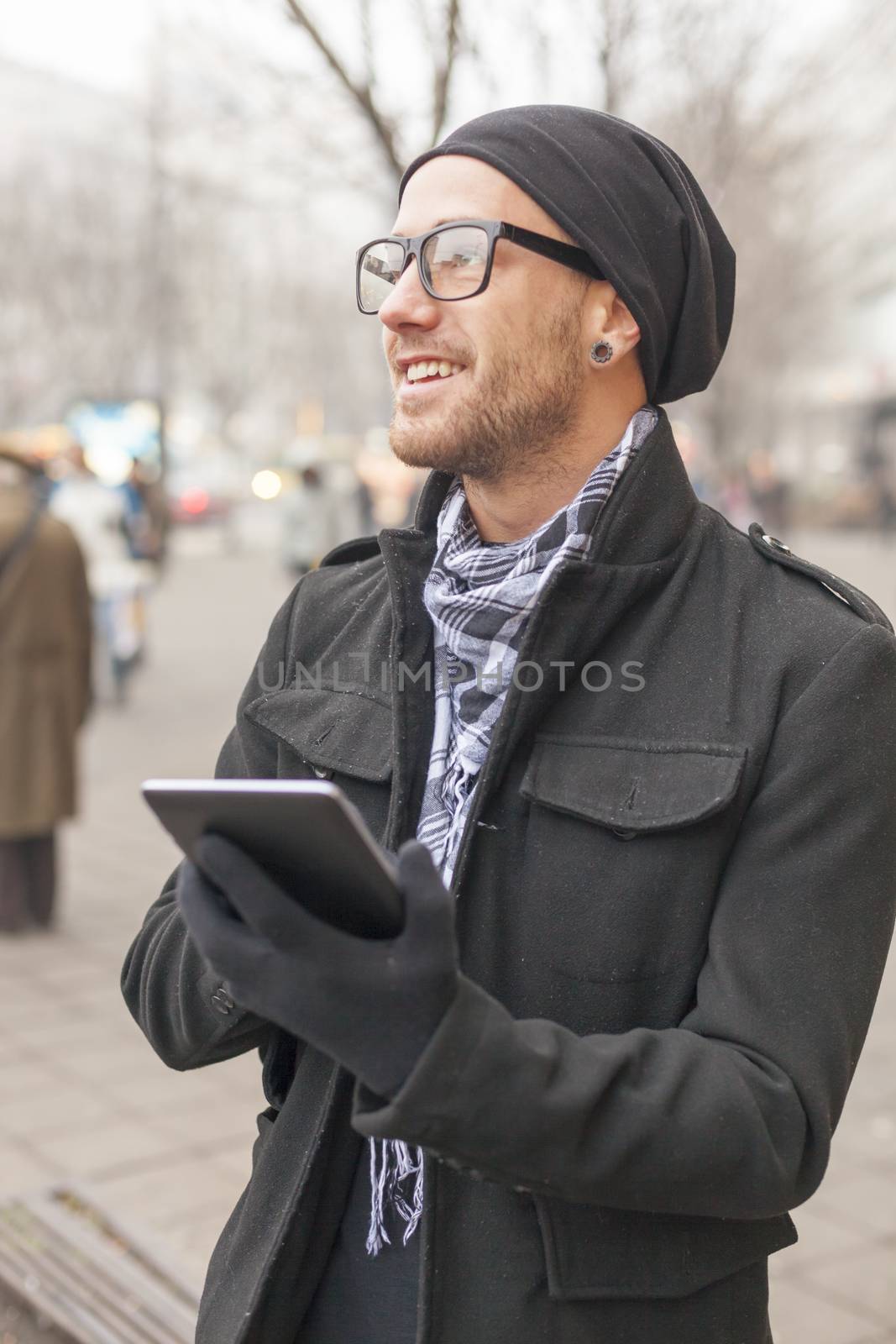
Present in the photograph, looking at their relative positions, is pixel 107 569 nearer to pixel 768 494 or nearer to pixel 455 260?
pixel 455 260

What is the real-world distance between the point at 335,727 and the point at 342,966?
1.77 ft

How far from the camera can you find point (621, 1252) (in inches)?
64.3

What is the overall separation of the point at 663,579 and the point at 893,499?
30437 millimetres

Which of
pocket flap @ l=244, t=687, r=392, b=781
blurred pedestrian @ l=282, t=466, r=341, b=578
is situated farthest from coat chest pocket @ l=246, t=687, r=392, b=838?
blurred pedestrian @ l=282, t=466, r=341, b=578

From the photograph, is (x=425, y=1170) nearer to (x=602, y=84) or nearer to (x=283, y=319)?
(x=602, y=84)

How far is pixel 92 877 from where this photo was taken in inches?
301

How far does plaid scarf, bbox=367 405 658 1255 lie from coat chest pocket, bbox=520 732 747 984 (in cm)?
11

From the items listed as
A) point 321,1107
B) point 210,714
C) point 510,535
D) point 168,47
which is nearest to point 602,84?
point 168,47

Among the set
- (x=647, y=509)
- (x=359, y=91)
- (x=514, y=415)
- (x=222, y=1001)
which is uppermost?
(x=359, y=91)

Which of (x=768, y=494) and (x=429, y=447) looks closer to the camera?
(x=429, y=447)

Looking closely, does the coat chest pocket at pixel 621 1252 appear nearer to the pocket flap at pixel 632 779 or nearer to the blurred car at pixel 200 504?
the pocket flap at pixel 632 779

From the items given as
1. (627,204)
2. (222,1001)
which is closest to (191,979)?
(222,1001)

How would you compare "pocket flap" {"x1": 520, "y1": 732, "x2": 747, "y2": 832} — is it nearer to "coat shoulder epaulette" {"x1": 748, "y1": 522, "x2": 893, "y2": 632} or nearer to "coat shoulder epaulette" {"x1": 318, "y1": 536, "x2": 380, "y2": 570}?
"coat shoulder epaulette" {"x1": 748, "y1": 522, "x2": 893, "y2": 632}

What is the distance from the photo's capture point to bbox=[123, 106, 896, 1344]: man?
144cm
